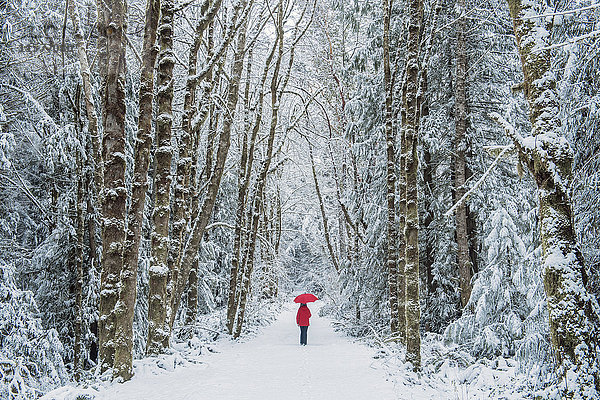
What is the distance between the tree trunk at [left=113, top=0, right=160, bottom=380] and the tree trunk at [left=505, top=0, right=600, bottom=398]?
17.1ft

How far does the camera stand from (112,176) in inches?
244

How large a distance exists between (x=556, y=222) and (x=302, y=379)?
201 inches

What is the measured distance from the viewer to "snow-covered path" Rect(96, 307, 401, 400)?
19.3 ft

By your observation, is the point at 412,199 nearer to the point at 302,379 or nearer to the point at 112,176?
the point at 302,379

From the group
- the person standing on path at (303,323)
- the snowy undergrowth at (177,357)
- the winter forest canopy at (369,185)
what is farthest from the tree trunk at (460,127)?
the snowy undergrowth at (177,357)

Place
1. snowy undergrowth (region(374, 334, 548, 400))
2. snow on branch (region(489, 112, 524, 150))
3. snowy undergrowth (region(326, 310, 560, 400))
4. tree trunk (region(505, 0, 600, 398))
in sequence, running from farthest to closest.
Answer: snowy undergrowth (region(374, 334, 548, 400)), snowy undergrowth (region(326, 310, 560, 400)), snow on branch (region(489, 112, 524, 150)), tree trunk (region(505, 0, 600, 398))

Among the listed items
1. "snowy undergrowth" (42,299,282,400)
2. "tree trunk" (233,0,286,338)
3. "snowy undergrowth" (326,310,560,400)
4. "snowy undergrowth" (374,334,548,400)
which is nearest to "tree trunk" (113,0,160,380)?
"snowy undergrowth" (42,299,282,400)

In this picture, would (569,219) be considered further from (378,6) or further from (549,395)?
(378,6)

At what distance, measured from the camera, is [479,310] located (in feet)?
26.7

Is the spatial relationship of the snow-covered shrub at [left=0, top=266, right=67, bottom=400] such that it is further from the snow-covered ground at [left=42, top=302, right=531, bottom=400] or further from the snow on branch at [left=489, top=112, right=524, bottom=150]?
the snow on branch at [left=489, top=112, right=524, bottom=150]

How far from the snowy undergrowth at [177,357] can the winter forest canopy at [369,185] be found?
0.77 ft

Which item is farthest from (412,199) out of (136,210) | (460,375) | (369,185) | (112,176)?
(369,185)

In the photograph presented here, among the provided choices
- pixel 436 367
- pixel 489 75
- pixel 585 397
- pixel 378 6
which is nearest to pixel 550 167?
pixel 585 397

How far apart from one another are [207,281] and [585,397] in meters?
16.0
